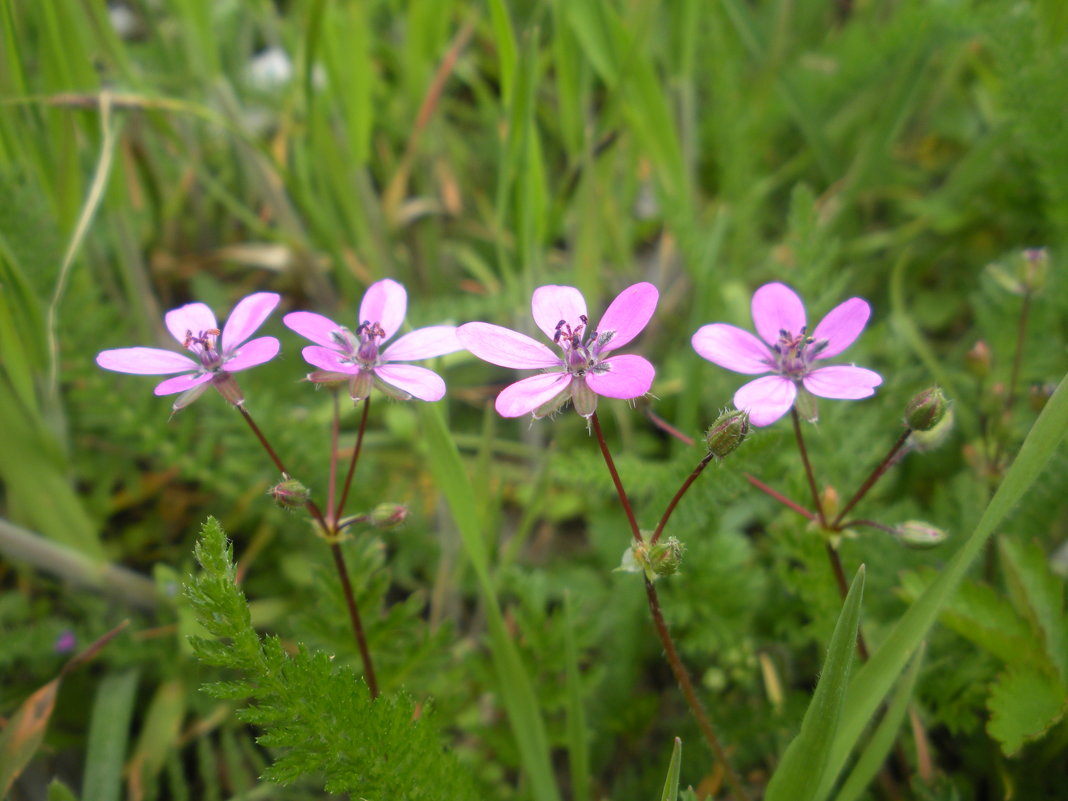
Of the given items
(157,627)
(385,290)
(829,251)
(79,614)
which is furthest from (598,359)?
(79,614)

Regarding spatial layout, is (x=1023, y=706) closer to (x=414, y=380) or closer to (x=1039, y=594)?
(x=1039, y=594)

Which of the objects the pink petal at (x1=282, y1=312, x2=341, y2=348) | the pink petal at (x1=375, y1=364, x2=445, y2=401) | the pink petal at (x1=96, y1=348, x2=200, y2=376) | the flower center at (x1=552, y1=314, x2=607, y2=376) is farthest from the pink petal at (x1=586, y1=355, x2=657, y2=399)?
the pink petal at (x1=96, y1=348, x2=200, y2=376)

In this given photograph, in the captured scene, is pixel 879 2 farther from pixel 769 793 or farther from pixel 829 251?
pixel 769 793

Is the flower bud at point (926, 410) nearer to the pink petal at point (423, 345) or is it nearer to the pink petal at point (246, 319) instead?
the pink petal at point (423, 345)

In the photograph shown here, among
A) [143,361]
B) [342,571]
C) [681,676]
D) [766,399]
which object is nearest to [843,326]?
[766,399]

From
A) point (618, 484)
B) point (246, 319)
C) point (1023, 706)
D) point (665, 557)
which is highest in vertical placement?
point (246, 319)

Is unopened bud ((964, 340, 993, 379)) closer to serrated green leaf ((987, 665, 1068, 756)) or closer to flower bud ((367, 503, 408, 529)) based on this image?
serrated green leaf ((987, 665, 1068, 756))

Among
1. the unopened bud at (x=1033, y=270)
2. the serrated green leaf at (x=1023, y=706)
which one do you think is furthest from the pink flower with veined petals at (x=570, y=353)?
the unopened bud at (x=1033, y=270)
